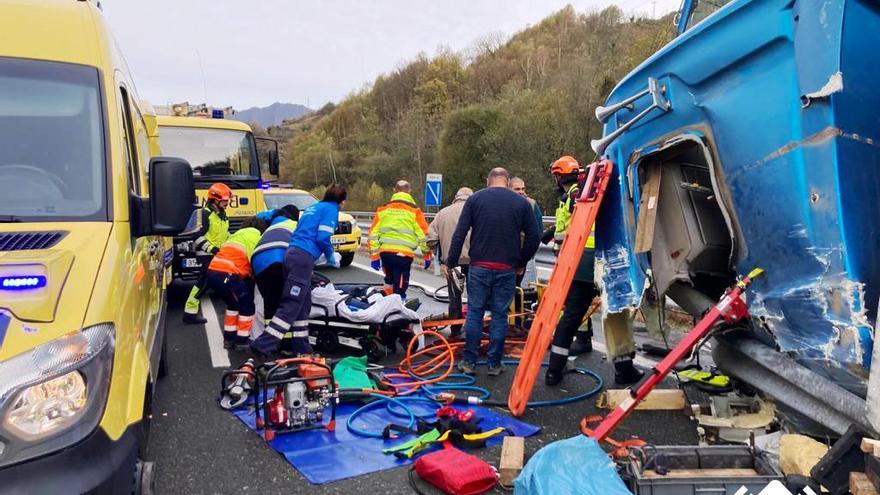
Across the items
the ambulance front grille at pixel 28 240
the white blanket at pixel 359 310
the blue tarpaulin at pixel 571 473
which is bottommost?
the blue tarpaulin at pixel 571 473

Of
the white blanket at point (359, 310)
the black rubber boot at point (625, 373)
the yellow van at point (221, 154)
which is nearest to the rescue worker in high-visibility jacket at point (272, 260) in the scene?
the white blanket at point (359, 310)

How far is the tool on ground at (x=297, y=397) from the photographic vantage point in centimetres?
408

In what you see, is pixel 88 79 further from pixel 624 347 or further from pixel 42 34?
pixel 624 347

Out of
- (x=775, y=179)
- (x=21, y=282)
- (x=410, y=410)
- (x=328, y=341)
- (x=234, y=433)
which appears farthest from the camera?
(x=328, y=341)

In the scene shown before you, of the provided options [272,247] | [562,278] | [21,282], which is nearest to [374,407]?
[562,278]

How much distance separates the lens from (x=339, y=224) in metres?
13.2

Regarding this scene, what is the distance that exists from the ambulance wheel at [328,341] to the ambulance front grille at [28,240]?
11.9ft

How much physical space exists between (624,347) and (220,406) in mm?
3185

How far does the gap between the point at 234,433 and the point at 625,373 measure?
3198 millimetres

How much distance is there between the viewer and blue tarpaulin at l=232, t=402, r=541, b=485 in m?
3.69

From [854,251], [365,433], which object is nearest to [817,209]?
[854,251]

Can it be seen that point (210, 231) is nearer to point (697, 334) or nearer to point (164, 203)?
point (164, 203)

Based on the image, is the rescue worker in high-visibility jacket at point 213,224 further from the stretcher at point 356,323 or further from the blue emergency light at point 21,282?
the blue emergency light at point 21,282

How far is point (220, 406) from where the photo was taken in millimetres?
4703
